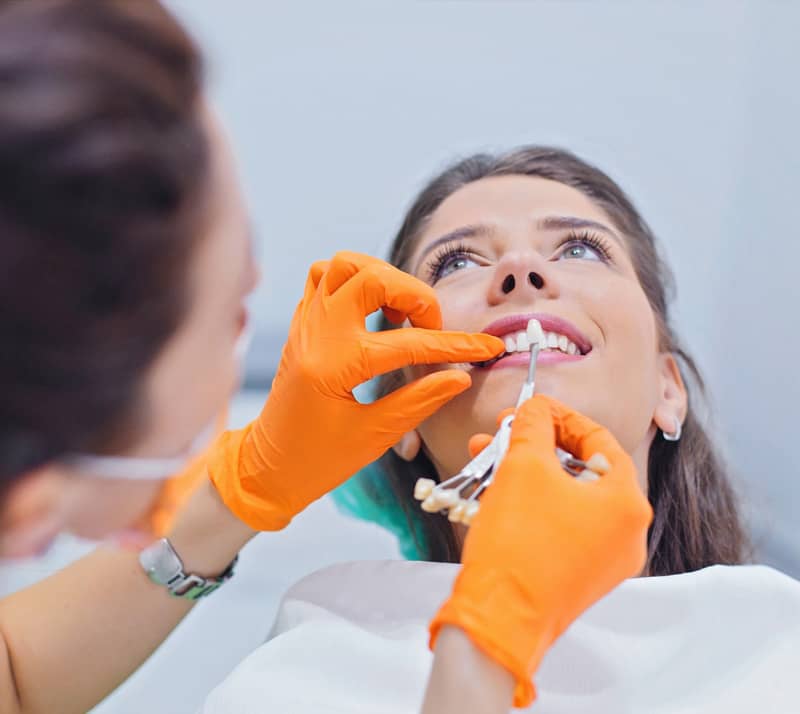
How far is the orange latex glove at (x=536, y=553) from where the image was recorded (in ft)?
2.78

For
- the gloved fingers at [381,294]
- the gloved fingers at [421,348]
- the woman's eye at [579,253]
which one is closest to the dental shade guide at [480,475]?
the gloved fingers at [421,348]

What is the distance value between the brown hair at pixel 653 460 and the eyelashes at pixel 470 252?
111mm

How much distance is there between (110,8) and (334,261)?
69 centimetres

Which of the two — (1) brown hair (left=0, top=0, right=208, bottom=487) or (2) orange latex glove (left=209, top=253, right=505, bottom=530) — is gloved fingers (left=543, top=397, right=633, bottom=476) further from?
(1) brown hair (left=0, top=0, right=208, bottom=487)

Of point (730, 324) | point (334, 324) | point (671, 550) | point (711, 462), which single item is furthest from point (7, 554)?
point (730, 324)

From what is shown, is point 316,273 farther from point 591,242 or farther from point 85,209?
point 85,209

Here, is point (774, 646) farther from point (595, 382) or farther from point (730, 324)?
point (730, 324)

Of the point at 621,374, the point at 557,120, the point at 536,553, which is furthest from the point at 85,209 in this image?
the point at 557,120

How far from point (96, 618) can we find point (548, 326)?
2.60ft

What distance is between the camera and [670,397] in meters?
1.48

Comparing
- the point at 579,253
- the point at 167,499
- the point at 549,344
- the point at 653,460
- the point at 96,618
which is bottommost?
the point at 96,618

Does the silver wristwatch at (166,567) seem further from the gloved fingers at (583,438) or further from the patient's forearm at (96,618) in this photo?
the gloved fingers at (583,438)

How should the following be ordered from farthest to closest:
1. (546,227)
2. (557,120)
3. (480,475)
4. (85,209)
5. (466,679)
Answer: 1. (557,120)
2. (546,227)
3. (480,475)
4. (466,679)
5. (85,209)

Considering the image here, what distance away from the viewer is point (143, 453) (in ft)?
2.51
